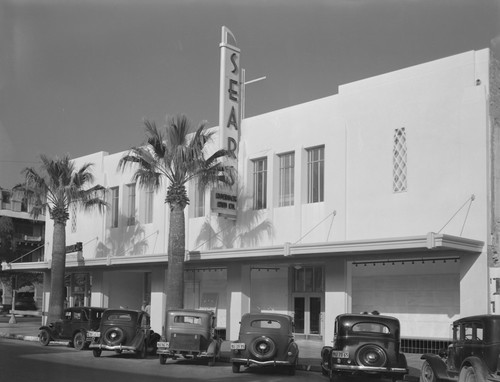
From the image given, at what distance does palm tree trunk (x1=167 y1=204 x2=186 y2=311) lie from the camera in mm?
24062

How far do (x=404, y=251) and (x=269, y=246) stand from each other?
17.5 ft

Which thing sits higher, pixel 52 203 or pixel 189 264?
pixel 52 203

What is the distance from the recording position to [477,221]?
20.6 m

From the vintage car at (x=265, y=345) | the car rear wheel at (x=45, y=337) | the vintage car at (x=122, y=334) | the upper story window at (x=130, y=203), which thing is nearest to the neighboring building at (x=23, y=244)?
the upper story window at (x=130, y=203)

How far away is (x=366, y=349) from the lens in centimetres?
1554

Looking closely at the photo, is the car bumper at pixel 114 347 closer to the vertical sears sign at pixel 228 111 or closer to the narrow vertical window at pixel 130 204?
the vertical sears sign at pixel 228 111

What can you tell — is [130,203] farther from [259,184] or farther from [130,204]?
[259,184]

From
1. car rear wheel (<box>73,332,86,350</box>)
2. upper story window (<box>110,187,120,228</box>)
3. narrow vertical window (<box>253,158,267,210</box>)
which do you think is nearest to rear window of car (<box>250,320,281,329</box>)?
car rear wheel (<box>73,332,86,350</box>)

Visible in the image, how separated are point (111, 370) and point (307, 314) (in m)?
11.8

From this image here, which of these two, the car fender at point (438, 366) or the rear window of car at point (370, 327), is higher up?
the rear window of car at point (370, 327)

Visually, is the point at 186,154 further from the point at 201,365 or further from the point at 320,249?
the point at 201,365

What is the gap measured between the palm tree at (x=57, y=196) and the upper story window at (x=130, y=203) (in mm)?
1913

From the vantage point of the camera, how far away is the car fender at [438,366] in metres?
14.0

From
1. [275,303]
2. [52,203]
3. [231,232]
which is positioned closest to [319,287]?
[275,303]
